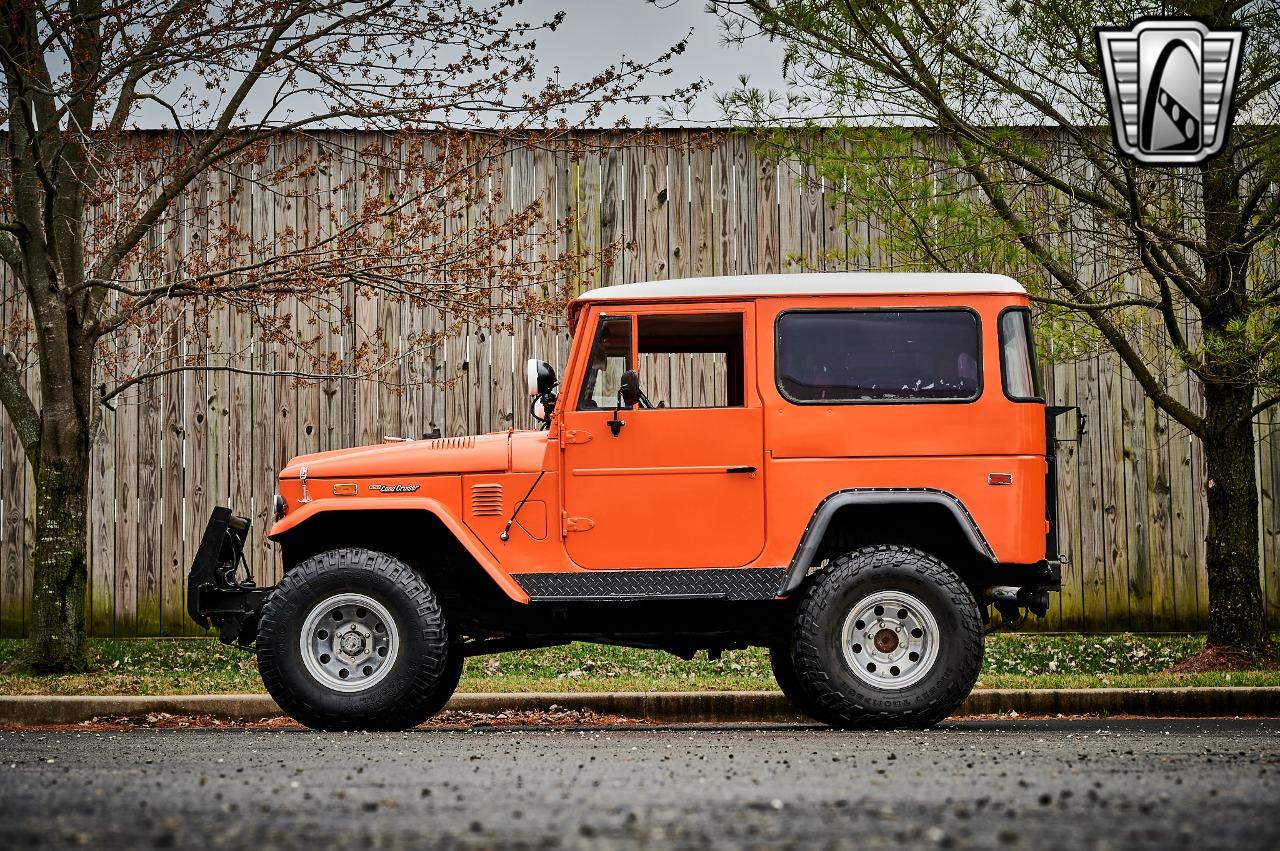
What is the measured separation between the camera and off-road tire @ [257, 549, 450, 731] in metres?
7.27

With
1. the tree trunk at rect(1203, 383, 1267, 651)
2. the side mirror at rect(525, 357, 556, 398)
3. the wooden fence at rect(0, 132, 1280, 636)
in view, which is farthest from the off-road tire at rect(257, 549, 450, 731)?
the tree trunk at rect(1203, 383, 1267, 651)

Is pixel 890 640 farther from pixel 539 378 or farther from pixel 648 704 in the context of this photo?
pixel 539 378

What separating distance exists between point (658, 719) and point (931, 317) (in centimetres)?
298

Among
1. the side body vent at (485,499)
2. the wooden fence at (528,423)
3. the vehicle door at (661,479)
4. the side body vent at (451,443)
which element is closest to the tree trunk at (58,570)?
the wooden fence at (528,423)

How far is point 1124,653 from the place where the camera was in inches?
408

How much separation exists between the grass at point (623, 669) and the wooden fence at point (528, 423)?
0.46m

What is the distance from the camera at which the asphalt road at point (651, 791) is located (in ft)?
12.3

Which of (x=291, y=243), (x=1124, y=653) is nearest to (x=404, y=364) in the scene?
(x=291, y=243)

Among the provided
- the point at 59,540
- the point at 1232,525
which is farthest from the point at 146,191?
the point at 1232,525

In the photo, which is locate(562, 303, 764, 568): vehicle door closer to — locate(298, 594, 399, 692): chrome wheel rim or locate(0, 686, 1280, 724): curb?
locate(298, 594, 399, 692): chrome wheel rim

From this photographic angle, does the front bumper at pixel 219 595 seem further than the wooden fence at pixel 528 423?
No

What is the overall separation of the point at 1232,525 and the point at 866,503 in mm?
3933

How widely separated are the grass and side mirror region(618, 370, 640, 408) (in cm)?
242

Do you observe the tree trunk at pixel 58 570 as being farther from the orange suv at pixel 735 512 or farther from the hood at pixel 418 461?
the hood at pixel 418 461
